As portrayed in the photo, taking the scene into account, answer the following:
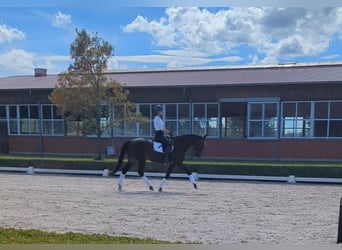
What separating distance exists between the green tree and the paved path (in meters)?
4.91

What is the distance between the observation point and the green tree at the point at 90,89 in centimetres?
1587

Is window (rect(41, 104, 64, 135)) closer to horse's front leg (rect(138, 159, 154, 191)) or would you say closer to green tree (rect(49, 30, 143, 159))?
green tree (rect(49, 30, 143, 159))

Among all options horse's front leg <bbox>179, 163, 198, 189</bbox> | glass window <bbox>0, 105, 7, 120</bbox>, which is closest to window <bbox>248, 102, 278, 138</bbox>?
horse's front leg <bbox>179, 163, 198, 189</bbox>

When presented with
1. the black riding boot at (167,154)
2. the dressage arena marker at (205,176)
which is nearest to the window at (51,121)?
the dressage arena marker at (205,176)

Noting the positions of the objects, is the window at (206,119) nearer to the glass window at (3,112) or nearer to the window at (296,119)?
the window at (296,119)

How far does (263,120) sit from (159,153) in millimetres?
9242

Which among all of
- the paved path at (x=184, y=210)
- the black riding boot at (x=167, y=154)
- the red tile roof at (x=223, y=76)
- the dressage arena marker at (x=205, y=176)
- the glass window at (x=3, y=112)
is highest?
the red tile roof at (x=223, y=76)

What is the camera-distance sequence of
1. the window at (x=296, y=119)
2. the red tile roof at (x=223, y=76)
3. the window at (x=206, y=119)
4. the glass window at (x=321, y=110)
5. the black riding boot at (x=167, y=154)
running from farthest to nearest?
the window at (x=206, y=119)
the window at (x=296, y=119)
the glass window at (x=321, y=110)
the red tile roof at (x=223, y=76)
the black riding boot at (x=167, y=154)

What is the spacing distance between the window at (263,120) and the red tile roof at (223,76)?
1264 mm

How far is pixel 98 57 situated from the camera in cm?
1598

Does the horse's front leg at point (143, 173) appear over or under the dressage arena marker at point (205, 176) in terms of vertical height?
over

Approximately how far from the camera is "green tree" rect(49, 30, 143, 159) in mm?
15867

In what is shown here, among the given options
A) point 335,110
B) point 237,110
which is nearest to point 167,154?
point 237,110

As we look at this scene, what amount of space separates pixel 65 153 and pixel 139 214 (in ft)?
43.5
